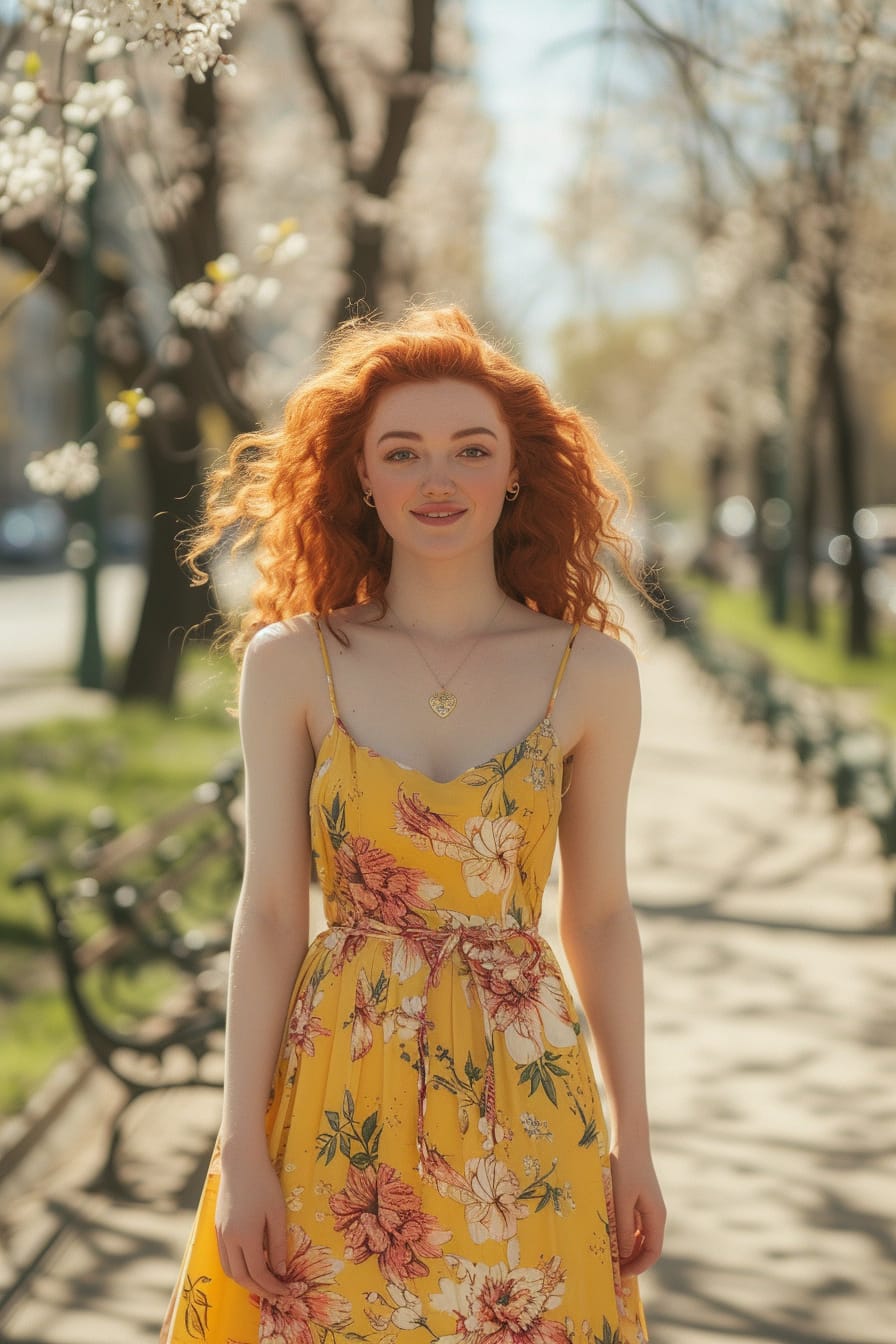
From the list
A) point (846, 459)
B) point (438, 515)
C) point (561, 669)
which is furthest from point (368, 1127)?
point (846, 459)

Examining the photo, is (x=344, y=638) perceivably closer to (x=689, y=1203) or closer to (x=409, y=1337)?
(x=409, y=1337)

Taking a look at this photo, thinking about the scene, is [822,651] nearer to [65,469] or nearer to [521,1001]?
[65,469]

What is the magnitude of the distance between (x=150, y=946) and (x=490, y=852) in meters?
3.82

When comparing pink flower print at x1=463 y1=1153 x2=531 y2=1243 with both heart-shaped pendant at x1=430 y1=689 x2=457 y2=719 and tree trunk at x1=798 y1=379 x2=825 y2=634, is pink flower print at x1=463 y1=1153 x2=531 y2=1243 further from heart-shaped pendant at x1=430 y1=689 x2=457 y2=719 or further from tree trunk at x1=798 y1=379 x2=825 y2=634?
tree trunk at x1=798 y1=379 x2=825 y2=634

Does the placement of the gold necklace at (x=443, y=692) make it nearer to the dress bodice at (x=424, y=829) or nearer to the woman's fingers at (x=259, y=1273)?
the dress bodice at (x=424, y=829)

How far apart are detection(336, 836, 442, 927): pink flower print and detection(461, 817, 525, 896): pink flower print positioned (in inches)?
2.1

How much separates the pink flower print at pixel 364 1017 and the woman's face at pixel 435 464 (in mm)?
630

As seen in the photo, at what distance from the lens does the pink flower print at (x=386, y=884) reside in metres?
2.40

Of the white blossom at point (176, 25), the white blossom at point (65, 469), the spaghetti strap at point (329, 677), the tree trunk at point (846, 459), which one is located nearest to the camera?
the spaghetti strap at point (329, 677)

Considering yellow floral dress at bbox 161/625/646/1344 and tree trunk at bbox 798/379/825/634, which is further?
tree trunk at bbox 798/379/825/634

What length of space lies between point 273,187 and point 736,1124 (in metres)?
20.0

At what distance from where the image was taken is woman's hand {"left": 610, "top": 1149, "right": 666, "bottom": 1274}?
8.09 ft

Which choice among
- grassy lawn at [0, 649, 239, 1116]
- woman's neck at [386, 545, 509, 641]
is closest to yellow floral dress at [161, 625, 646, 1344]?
woman's neck at [386, 545, 509, 641]

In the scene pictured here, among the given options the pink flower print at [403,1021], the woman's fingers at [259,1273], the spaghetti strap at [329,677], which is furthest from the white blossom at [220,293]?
the woman's fingers at [259,1273]
